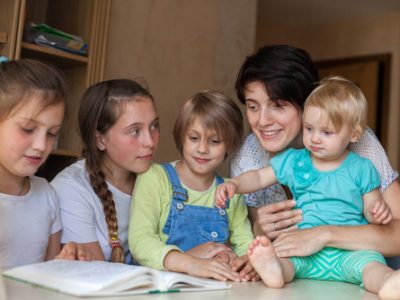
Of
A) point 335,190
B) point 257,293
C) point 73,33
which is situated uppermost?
point 73,33

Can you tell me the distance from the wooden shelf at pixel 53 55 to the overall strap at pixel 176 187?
1.56 meters

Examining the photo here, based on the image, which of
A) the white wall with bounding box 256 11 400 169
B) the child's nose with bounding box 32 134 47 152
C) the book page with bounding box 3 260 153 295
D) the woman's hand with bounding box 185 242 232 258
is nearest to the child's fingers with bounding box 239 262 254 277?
the woman's hand with bounding box 185 242 232 258

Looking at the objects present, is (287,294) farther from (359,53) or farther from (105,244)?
(359,53)

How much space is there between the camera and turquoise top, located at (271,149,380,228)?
1613 mm

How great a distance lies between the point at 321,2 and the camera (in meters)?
5.46

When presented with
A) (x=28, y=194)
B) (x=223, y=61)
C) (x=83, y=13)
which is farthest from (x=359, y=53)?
(x=28, y=194)

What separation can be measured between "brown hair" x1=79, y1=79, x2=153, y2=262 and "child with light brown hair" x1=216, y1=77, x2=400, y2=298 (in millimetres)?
386

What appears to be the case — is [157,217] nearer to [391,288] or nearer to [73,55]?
[391,288]

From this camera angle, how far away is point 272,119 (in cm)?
182

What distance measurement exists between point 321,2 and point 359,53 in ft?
2.34

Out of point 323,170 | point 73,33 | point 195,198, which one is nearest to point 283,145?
point 323,170

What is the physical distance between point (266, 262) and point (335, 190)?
397 mm

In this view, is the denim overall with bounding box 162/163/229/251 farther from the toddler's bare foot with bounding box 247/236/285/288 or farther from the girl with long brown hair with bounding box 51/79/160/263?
the toddler's bare foot with bounding box 247/236/285/288

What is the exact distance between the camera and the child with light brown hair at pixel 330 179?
60.6 inches
